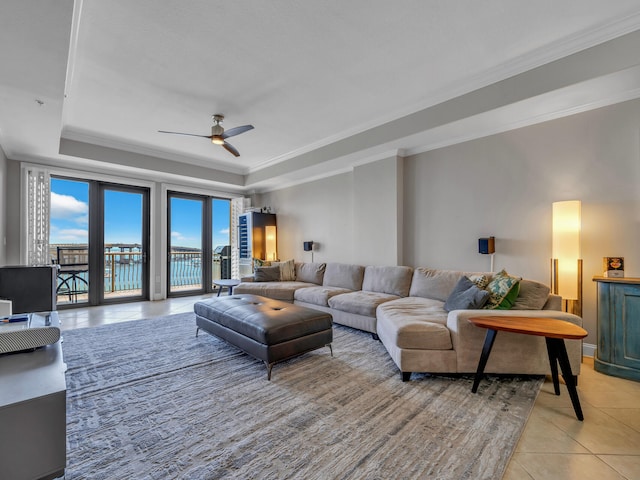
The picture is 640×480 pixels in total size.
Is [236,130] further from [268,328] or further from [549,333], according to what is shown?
[549,333]

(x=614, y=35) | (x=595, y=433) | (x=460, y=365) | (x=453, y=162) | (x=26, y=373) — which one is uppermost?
(x=614, y=35)

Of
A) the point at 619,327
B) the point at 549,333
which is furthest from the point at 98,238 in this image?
the point at 619,327

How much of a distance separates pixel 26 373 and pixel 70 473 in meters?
0.59

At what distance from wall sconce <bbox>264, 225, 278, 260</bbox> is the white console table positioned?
18.4 ft

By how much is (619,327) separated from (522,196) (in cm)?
157

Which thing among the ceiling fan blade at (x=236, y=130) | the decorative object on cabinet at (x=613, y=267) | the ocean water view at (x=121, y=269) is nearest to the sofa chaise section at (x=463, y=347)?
the decorative object on cabinet at (x=613, y=267)

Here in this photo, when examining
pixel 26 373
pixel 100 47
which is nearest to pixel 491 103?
pixel 100 47

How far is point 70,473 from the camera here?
1474 millimetres

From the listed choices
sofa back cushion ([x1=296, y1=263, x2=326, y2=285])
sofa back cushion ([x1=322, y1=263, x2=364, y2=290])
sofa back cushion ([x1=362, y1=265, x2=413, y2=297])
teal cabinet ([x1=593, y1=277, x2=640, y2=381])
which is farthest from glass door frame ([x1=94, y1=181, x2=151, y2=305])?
teal cabinet ([x1=593, y1=277, x2=640, y2=381])

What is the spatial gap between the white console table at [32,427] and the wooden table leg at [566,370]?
9.24 feet

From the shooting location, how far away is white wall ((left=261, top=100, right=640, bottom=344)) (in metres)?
2.85

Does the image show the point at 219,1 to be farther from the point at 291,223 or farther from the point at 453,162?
the point at 291,223

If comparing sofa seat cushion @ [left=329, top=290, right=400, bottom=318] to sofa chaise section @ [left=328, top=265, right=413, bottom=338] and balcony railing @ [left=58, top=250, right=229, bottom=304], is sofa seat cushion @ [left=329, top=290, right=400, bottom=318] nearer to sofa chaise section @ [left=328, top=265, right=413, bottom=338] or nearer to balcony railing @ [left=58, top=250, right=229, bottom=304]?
sofa chaise section @ [left=328, top=265, right=413, bottom=338]

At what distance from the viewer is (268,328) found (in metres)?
2.54
